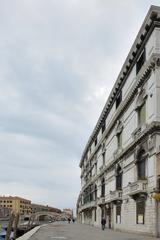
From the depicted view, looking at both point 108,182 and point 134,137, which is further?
point 108,182

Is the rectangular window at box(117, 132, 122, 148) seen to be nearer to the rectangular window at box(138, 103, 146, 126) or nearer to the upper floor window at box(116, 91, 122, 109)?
the upper floor window at box(116, 91, 122, 109)

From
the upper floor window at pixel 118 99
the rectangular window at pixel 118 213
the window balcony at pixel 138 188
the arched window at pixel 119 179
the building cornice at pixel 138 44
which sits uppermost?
the building cornice at pixel 138 44

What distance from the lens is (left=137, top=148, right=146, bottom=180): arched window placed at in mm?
34438

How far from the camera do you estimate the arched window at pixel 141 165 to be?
113 feet

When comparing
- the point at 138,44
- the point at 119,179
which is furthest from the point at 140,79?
the point at 119,179

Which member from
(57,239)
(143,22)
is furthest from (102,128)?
(57,239)

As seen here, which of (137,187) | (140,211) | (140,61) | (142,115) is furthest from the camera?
(140,61)

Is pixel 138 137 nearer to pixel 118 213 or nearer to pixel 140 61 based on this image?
pixel 140 61

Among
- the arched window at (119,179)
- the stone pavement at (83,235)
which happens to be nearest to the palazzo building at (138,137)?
the arched window at (119,179)

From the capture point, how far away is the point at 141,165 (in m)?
35.6

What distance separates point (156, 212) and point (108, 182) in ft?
79.4

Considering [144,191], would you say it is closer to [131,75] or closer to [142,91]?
[142,91]

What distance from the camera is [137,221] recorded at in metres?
35.6

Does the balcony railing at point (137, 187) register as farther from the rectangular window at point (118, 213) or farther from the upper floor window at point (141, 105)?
the rectangular window at point (118, 213)
